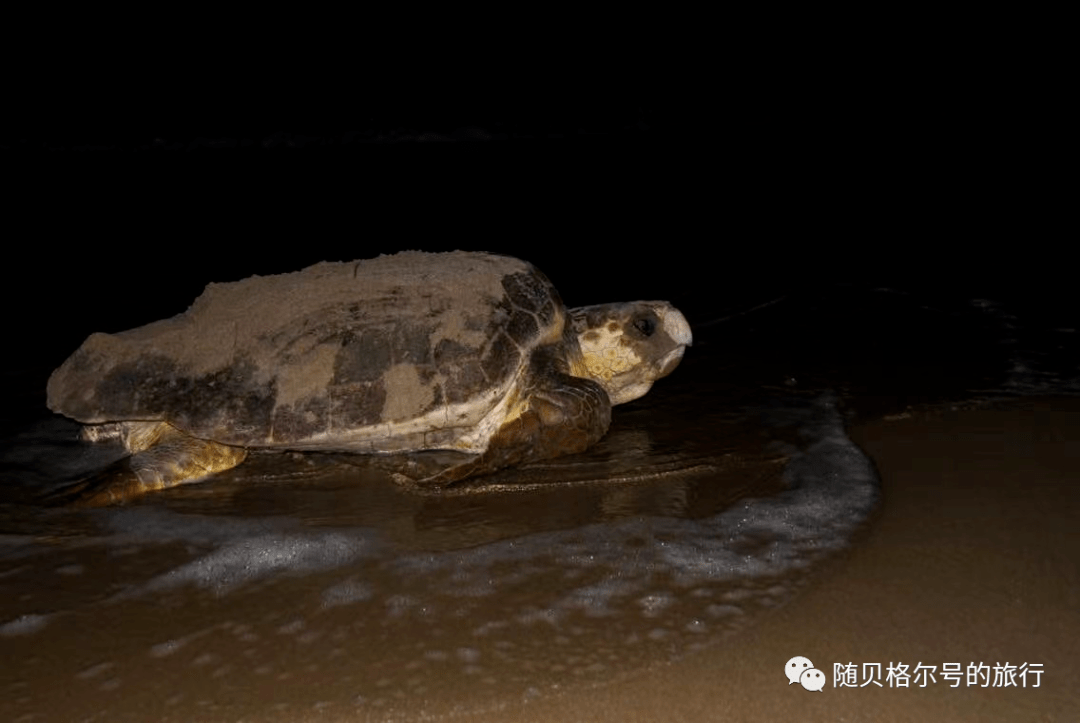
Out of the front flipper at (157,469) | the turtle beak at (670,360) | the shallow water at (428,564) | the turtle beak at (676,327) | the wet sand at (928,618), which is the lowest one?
the wet sand at (928,618)

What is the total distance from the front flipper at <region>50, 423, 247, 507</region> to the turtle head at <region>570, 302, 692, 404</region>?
4.86 feet

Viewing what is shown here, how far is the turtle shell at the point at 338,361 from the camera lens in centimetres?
305

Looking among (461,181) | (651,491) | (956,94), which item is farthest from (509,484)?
(956,94)

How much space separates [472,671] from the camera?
1960 millimetres

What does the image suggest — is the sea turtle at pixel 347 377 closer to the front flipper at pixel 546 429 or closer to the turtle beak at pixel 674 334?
the front flipper at pixel 546 429

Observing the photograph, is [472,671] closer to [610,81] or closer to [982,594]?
[982,594]

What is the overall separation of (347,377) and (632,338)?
48.6 inches

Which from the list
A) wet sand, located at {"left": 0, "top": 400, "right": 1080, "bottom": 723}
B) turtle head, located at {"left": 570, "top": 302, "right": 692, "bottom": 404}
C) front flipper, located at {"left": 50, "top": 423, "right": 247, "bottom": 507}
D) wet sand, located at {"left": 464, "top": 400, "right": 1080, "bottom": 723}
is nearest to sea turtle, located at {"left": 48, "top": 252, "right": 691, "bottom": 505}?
front flipper, located at {"left": 50, "top": 423, "right": 247, "bottom": 507}

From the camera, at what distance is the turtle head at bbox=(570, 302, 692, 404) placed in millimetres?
3615

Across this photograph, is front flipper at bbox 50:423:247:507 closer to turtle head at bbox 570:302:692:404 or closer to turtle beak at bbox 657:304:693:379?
turtle head at bbox 570:302:692:404

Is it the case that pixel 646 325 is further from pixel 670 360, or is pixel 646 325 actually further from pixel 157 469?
pixel 157 469

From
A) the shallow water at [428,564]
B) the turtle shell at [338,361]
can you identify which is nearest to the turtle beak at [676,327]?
the shallow water at [428,564]

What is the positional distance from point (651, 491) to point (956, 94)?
119ft

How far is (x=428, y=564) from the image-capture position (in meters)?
2.46
